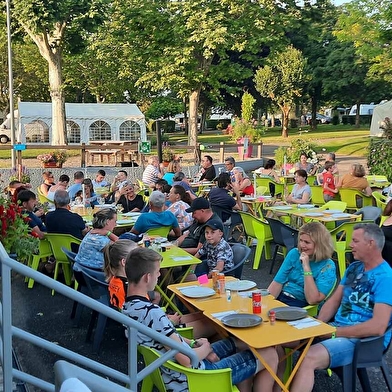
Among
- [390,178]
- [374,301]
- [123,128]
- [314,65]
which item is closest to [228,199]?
[374,301]

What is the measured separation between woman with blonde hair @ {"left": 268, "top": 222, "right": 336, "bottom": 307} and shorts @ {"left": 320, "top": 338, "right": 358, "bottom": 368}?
2.21 feet

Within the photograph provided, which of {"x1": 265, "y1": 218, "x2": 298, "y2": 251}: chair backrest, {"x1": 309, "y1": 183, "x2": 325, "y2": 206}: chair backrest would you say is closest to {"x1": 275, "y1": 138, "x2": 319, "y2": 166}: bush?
{"x1": 309, "y1": 183, "x2": 325, "y2": 206}: chair backrest

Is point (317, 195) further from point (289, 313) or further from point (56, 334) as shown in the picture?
point (289, 313)

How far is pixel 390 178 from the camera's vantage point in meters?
14.4

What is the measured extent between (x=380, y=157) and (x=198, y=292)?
1258 centimetres

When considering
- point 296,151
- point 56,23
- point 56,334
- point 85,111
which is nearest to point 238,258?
point 56,334

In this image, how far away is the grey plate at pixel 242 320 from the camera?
3531 millimetres

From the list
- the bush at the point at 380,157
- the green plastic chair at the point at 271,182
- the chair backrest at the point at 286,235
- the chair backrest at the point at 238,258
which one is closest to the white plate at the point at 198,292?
the chair backrest at the point at 238,258

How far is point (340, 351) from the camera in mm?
3557

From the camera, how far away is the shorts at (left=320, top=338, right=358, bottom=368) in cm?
353

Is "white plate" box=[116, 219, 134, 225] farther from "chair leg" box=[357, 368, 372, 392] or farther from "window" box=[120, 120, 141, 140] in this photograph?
"window" box=[120, 120, 141, 140]

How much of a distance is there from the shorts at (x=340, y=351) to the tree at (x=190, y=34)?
1782 centimetres

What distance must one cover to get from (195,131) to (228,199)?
1573 cm

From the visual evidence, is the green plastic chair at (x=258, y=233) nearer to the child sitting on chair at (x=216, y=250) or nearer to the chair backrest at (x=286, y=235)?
the chair backrest at (x=286, y=235)
